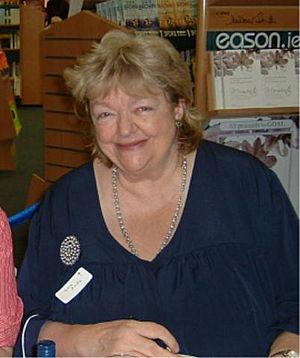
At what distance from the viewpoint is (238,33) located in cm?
269

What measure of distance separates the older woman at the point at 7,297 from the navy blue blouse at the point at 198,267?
2.7 inches

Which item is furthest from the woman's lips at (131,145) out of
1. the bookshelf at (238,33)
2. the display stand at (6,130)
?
the display stand at (6,130)

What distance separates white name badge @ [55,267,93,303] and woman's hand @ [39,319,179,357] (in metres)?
0.07

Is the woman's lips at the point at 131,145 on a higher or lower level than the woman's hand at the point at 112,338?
higher

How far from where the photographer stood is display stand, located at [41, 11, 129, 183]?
3348mm

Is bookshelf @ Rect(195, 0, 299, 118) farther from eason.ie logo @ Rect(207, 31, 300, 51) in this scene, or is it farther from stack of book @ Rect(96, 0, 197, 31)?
stack of book @ Rect(96, 0, 197, 31)

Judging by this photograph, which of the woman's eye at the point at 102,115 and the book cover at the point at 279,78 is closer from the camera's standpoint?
the woman's eye at the point at 102,115

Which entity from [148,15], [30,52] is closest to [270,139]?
[148,15]

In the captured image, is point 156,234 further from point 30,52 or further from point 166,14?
point 30,52

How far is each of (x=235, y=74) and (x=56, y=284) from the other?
1.31m

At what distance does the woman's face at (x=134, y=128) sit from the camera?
5.72 feet

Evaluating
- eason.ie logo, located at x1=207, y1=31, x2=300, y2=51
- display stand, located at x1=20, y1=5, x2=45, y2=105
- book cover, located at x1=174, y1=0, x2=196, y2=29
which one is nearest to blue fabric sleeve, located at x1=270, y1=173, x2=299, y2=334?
eason.ie logo, located at x1=207, y1=31, x2=300, y2=51

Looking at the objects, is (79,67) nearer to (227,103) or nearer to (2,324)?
(2,324)

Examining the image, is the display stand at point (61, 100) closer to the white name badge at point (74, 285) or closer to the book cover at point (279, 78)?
the book cover at point (279, 78)
